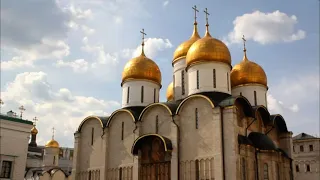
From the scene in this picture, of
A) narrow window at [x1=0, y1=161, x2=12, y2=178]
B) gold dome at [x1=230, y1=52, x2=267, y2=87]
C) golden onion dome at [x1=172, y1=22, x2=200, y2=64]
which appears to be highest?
golden onion dome at [x1=172, y1=22, x2=200, y2=64]

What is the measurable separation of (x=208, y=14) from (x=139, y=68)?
218 inches

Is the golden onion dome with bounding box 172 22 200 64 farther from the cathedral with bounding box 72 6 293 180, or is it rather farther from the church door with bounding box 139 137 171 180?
the church door with bounding box 139 137 171 180

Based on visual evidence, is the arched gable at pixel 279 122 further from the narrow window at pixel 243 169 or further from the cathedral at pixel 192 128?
the narrow window at pixel 243 169

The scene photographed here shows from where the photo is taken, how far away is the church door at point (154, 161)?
65.7 ft

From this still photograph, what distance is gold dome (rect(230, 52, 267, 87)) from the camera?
925 inches

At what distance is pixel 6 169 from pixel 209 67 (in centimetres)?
1168

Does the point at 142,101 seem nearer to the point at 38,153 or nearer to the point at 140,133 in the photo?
the point at 140,133

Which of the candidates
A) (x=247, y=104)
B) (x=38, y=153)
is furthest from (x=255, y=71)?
(x=38, y=153)

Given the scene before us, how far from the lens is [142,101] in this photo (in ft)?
81.6

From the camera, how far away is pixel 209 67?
850 inches

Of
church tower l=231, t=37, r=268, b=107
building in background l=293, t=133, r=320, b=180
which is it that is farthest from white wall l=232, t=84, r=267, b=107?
building in background l=293, t=133, r=320, b=180

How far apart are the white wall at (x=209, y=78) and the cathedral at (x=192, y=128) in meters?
0.05

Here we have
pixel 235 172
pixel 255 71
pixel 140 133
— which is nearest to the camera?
pixel 235 172

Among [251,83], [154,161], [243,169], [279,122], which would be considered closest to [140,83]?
[154,161]
